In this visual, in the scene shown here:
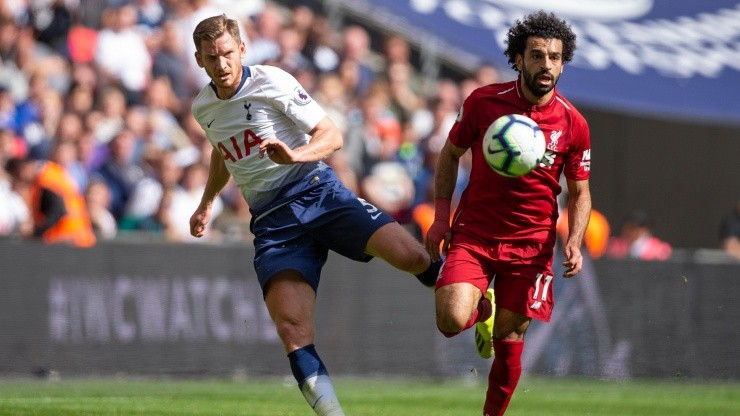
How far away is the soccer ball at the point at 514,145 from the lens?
808 centimetres

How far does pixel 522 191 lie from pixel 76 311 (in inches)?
243

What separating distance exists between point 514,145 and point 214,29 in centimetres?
190

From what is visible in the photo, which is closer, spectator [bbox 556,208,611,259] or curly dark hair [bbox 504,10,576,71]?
curly dark hair [bbox 504,10,576,71]

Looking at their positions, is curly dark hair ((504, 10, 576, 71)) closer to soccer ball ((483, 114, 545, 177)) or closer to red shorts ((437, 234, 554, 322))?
soccer ball ((483, 114, 545, 177))

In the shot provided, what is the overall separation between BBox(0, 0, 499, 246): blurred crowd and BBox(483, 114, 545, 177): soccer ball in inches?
246

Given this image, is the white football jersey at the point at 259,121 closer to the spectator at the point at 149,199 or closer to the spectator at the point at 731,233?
the spectator at the point at 149,199

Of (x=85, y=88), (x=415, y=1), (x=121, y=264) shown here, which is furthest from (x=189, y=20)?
(x=121, y=264)

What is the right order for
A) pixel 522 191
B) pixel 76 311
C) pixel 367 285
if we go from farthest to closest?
pixel 367 285 → pixel 76 311 → pixel 522 191

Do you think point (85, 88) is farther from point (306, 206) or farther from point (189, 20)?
point (306, 206)

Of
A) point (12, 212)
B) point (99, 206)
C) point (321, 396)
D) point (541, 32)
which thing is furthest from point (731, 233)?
point (321, 396)

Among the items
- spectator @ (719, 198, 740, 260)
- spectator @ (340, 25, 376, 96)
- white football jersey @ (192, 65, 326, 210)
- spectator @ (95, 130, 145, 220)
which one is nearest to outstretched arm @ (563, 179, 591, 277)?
white football jersey @ (192, 65, 326, 210)

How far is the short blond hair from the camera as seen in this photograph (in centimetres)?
796

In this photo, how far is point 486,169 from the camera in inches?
332

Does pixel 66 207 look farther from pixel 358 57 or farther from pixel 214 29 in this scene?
pixel 214 29
